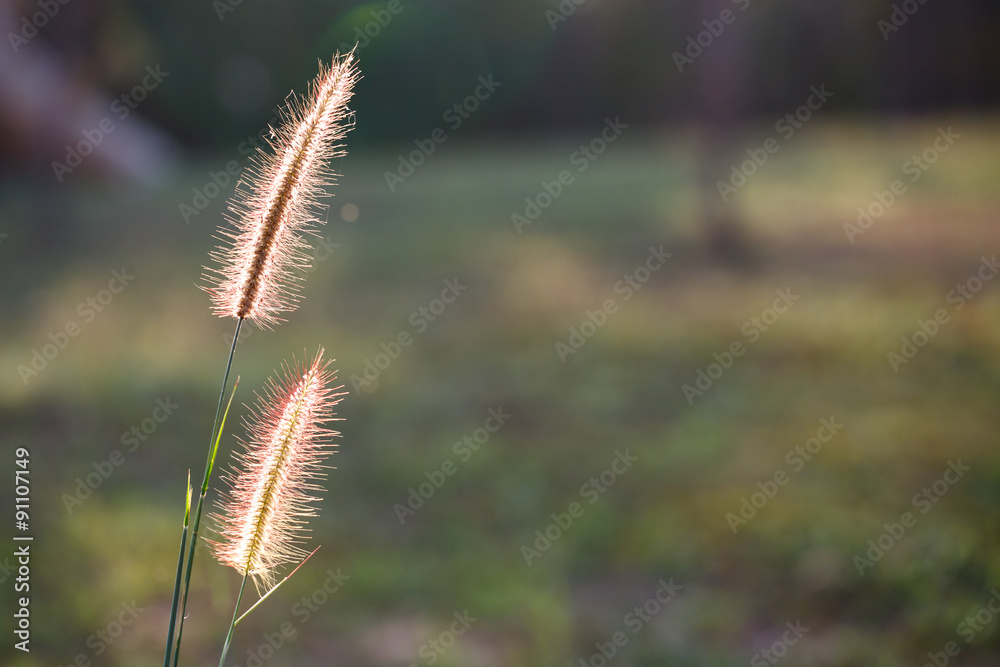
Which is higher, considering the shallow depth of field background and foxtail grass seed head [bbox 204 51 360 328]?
foxtail grass seed head [bbox 204 51 360 328]

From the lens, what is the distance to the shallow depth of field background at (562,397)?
11.4ft

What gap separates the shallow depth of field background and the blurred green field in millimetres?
22

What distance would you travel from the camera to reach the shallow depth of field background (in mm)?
3484

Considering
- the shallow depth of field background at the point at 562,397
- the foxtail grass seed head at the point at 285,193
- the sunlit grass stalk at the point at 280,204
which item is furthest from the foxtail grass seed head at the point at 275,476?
the shallow depth of field background at the point at 562,397

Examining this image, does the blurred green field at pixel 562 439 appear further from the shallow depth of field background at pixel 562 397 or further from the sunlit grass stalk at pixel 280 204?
the sunlit grass stalk at pixel 280 204

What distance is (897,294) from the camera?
23.8ft

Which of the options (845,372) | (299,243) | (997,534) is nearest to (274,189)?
(299,243)

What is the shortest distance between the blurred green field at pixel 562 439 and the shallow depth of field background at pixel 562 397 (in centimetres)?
2

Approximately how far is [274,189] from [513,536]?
10.7ft

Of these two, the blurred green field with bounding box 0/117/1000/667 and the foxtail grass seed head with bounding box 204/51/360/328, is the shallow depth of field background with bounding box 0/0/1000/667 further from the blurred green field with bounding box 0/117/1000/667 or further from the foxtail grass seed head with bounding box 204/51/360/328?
the foxtail grass seed head with bounding box 204/51/360/328

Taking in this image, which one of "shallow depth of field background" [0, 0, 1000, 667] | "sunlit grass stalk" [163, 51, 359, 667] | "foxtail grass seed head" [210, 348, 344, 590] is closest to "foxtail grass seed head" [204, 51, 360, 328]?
"sunlit grass stalk" [163, 51, 359, 667]

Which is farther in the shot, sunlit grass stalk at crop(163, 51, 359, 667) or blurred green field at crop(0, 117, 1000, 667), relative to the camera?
blurred green field at crop(0, 117, 1000, 667)

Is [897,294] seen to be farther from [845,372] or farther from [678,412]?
[678,412]

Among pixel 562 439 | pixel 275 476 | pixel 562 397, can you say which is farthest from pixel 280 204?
pixel 562 397
